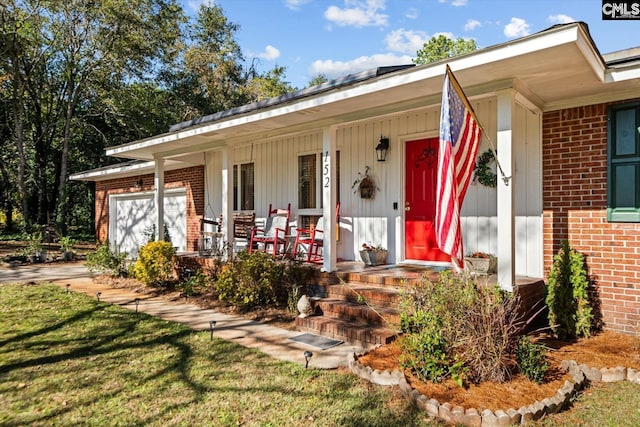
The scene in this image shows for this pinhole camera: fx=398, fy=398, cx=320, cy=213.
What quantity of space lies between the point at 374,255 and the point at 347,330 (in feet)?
6.41

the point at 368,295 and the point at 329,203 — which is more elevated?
the point at 329,203

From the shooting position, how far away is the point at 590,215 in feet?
15.2

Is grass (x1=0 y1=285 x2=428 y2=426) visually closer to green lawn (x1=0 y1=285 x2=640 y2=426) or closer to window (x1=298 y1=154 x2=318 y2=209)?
green lawn (x1=0 y1=285 x2=640 y2=426)

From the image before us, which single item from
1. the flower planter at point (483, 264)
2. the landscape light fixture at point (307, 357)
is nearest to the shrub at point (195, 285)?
the landscape light fixture at point (307, 357)

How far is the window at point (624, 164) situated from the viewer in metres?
4.33

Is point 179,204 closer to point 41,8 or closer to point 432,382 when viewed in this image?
point 432,382

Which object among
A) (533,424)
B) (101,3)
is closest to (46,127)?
(101,3)

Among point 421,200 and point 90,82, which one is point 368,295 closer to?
point 421,200

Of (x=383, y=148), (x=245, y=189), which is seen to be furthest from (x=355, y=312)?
(x=245, y=189)

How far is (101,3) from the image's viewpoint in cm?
1513

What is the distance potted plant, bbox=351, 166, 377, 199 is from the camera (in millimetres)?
6578

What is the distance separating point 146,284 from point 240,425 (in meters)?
5.59

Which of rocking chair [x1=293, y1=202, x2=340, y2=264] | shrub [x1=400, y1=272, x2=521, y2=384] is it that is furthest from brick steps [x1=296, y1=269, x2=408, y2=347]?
rocking chair [x1=293, y1=202, x2=340, y2=264]

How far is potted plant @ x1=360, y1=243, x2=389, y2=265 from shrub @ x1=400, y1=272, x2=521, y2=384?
104 inches
